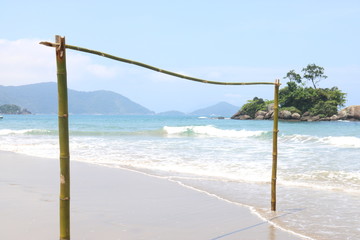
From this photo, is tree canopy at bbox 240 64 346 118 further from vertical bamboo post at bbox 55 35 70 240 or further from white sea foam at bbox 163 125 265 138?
vertical bamboo post at bbox 55 35 70 240

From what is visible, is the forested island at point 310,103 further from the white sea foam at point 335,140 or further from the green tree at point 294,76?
the white sea foam at point 335,140

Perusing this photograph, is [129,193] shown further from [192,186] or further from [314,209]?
[314,209]

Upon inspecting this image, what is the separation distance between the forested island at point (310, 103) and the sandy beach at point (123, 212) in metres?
57.7

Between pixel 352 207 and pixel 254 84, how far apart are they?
2611 millimetres

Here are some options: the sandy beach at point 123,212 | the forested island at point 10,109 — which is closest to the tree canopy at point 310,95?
the sandy beach at point 123,212

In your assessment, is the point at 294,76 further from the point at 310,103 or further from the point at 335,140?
the point at 335,140

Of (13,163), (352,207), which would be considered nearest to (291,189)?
(352,207)

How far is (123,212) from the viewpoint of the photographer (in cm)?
525

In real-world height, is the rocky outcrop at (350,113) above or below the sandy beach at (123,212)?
above

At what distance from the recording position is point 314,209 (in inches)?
232

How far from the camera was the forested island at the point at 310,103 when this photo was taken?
60406 mm

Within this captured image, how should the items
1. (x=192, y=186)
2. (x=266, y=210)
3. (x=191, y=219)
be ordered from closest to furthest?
1. (x=191, y=219)
2. (x=266, y=210)
3. (x=192, y=186)

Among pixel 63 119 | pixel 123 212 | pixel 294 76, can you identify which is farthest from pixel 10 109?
pixel 63 119

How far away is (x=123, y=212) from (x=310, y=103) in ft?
210
